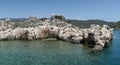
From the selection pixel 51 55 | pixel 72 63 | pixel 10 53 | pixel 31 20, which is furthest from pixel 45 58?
pixel 31 20

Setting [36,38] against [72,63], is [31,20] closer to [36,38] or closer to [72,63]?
[36,38]

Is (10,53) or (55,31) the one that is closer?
(10,53)

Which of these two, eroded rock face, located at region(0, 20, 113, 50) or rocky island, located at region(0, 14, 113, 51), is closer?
eroded rock face, located at region(0, 20, 113, 50)

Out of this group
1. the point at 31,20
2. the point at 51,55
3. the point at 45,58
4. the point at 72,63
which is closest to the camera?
the point at 72,63

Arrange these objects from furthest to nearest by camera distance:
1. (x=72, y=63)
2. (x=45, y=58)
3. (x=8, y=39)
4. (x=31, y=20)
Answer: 1. (x=31, y=20)
2. (x=8, y=39)
3. (x=45, y=58)
4. (x=72, y=63)

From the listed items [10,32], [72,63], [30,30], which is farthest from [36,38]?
[72,63]

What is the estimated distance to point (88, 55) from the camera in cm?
4828

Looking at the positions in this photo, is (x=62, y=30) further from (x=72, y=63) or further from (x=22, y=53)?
(x=72, y=63)

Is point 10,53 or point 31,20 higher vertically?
point 31,20

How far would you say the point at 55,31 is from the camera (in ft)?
267

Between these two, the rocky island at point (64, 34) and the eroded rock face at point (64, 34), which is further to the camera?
the rocky island at point (64, 34)

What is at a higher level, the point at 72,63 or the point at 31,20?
the point at 31,20

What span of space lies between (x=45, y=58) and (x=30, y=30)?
36647 mm

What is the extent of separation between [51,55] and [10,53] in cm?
1030
